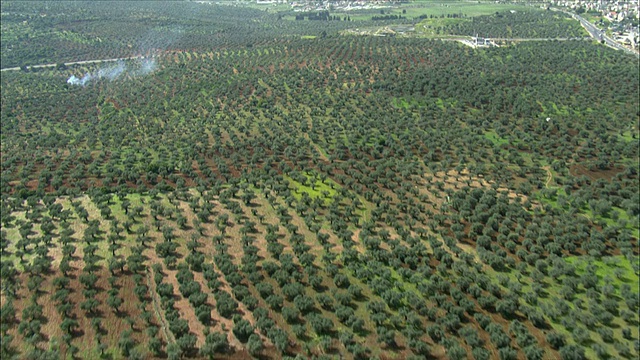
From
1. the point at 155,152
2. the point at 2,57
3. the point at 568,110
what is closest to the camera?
the point at 155,152

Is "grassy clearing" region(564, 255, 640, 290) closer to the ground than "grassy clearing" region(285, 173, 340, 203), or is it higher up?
closer to the ground

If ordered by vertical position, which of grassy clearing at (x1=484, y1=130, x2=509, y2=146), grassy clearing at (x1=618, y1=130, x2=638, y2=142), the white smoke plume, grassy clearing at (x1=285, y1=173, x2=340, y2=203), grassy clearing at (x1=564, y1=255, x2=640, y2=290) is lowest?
grassy clearing at (x1=564, y1=255, x2=640, y2=290)

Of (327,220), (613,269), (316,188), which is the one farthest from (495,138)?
(327,220)

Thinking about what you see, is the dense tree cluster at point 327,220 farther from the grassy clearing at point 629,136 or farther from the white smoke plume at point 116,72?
the white smoke plume at point 116,72

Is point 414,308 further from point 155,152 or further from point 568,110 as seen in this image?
point 568,110

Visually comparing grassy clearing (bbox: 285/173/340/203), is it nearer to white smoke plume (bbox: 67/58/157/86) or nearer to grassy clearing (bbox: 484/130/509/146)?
grassy clearing (bbox: 484/130/509/146)

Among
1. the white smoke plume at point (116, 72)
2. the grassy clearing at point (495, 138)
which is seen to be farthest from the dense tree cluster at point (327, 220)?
the white smoke plume at point (116, 72)

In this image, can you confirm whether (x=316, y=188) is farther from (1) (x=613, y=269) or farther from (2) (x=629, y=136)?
(2) (x=629, y=136)

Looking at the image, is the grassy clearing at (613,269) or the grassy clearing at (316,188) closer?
the grassy clearing at (613,269)

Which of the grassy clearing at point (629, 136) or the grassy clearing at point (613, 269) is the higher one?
the grassy clearing at point (629, 136)

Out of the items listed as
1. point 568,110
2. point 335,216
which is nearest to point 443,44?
point 568,110

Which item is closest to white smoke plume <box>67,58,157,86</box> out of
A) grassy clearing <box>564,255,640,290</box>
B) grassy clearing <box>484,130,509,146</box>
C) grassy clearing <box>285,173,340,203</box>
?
grassy clearing <box>285,173,340,203</box>
